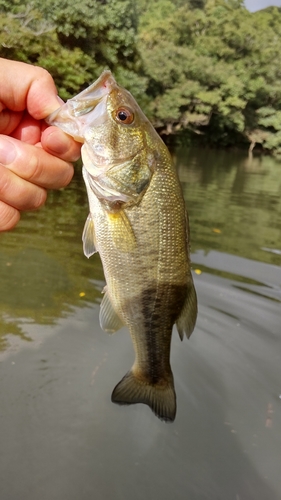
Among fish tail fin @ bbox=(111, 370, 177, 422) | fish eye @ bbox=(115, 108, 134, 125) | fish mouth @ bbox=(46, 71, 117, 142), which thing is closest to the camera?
fish mouth @ bbox=(46, 71, 117, 142)

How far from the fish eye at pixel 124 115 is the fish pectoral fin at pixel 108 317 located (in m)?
0.87

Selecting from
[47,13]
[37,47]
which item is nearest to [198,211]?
[37,47]

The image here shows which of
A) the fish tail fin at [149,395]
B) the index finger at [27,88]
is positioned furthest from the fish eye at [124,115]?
the fish tail fin at [149,395]

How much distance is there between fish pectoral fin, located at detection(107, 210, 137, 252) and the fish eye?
43cm

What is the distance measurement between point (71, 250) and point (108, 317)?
4385 millimetres

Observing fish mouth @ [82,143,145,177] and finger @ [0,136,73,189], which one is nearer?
finger @ [0,136,73,189]

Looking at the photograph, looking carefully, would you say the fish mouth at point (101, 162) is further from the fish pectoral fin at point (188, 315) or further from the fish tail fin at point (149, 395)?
the fish tail fin at point (149, 395)

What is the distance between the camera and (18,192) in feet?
6.68

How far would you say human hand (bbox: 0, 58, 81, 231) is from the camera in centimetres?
198

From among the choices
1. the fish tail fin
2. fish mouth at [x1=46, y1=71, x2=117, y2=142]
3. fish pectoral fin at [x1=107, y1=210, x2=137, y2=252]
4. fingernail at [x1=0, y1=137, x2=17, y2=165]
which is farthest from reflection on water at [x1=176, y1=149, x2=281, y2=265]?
fingernail at [x1=0, y1=137, x2=17, y2=165]

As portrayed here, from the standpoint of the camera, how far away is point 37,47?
16406mm

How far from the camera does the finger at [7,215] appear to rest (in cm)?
209

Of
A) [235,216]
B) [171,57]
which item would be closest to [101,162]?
[235,216]

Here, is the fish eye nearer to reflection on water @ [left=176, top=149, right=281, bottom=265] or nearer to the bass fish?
the bass fish
